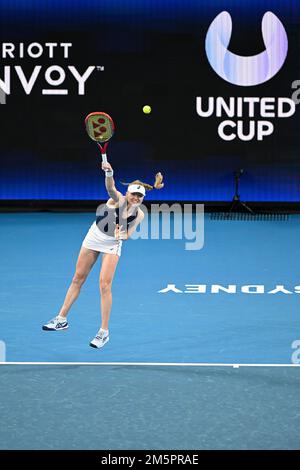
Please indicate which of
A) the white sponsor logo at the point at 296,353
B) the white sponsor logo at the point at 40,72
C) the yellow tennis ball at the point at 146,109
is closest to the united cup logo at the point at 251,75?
the yellow tennis ball at the point at 146,109

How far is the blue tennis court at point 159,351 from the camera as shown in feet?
18.7

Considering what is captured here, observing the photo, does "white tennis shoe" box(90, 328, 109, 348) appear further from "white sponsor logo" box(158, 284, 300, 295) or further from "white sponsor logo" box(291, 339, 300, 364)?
"white sponsor logo" box(158, 284, 300, 295)

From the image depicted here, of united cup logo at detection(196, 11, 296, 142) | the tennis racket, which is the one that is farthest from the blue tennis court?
united cup logo at detection(196, 11, 296, 142)

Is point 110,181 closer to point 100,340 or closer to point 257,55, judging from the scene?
point 100,340

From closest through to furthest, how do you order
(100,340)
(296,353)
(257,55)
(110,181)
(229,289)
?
(110,181) → (296,353) → (100,340) → (229,289) → (257,55)

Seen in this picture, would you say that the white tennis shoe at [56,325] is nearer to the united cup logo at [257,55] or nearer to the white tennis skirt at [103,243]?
the white tennis skirt at [103,243]

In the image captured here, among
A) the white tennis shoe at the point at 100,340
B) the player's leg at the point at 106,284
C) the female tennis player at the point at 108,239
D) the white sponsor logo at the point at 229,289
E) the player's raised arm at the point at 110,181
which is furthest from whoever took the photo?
the white sponsor logo at the point at 229,289

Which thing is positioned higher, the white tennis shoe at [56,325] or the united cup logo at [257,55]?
the united cup logo at [257,55]

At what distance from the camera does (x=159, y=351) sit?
7.80 meters

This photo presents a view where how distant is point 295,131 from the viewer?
18.4m

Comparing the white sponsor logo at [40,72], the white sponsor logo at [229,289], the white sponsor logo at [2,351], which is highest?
the white sponsor logo at [40,72]

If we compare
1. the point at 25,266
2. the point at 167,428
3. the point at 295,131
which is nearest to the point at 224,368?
the point at 167,428

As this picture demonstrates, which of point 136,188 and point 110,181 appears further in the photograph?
point 136,188

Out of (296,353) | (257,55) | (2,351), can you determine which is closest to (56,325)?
(2,351)
